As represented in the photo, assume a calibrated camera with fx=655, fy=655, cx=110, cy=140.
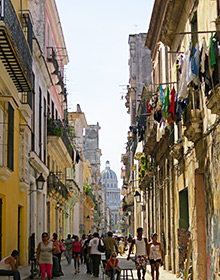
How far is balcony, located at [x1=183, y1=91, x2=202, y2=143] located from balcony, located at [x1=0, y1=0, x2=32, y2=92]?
13.7ft

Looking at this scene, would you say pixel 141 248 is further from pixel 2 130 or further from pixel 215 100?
pixel 215 100

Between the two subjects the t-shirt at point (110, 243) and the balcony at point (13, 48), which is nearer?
the balcony at point (13, 48)

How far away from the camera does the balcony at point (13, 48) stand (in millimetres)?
14281

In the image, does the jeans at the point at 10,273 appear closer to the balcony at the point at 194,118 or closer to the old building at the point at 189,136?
the old building at the point at 189,136

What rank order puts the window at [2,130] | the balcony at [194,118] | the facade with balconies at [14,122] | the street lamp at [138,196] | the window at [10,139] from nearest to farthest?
the balcony at [194,118] → the facade with balconies at [14,122] → the window at [2,130] → the window at [10,139] → the street lamp at [138,196]

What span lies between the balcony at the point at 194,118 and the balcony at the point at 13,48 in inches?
164

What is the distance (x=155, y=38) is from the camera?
85.7 feet

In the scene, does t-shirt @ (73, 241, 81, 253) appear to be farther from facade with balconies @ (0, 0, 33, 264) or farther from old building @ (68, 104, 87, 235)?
old building @ (68, 104, 87, 235)

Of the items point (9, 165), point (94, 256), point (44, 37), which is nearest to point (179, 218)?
point (94, 256)

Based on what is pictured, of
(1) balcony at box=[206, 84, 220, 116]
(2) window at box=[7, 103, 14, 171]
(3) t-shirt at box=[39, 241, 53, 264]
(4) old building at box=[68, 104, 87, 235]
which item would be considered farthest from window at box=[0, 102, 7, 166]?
(4) old building at box=[68, 104, 87, 235]

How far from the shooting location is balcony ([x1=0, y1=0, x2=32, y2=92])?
46.9 feet

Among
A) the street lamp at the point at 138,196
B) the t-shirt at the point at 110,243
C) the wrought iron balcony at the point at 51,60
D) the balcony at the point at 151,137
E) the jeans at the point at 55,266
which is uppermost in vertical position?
the wrought iron balcony at the point at 51,60

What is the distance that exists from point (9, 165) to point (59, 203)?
20071 millimetres

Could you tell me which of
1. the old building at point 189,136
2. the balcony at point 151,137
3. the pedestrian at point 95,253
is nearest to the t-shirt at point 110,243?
the pedestrian at point 95,253
